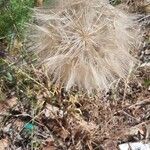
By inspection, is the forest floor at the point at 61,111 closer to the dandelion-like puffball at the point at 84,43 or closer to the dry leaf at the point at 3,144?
the dry leaf at the point at 3,144

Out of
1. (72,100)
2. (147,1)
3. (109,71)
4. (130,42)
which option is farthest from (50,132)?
(147,1)

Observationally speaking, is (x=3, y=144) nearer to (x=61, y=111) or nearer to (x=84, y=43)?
(x=61, y=111)

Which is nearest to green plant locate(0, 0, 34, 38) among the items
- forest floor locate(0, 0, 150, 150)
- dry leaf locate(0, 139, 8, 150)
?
forest floor locate(0, 0, 150, 150)

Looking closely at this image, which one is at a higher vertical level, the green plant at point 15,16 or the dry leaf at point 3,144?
the green plant at point 15,16

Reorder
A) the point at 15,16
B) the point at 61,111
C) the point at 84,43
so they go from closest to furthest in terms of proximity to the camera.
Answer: the point at 84,43 < the point at 61,111 < the point at 15,16

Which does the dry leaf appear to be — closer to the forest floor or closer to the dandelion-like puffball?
the forest floor

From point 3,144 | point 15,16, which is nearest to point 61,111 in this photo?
point 3,144

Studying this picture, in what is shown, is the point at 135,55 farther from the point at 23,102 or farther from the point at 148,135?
the point at 23,102

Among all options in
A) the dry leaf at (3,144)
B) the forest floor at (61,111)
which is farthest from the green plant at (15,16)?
the dry leaf at (3,144)
